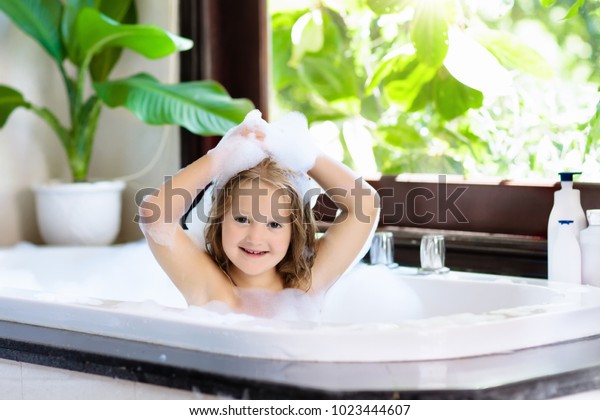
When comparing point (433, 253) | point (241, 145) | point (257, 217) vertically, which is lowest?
point (433, 253)

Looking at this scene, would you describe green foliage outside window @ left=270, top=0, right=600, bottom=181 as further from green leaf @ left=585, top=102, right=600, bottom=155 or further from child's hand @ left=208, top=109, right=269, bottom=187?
child's hand @ left=208, top=109, right=269, bottom=187

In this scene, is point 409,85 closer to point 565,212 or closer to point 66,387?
point 565,212

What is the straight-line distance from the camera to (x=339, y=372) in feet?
4.02

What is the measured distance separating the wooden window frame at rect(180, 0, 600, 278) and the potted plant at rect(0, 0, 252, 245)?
0.19 metres

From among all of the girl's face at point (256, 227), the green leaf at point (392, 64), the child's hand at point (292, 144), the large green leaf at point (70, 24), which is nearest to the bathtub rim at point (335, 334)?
the girl's face at point (256, 227)

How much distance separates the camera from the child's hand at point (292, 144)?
1.73m

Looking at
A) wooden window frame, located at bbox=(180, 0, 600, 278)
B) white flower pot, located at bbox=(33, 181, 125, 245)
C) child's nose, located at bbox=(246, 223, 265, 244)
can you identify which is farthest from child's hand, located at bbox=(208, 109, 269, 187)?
white flower pot, located at bbox=(33, 181, 125, 245)

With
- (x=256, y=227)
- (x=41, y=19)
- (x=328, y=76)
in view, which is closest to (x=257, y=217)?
(x=256, y=227)

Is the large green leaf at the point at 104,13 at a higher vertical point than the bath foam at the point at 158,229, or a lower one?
higher

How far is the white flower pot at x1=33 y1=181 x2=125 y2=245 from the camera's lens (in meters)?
2.48

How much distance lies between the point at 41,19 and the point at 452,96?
1.09 metres

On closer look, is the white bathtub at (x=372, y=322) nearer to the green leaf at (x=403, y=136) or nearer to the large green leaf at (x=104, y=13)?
the green leaf at (x=403, y=136)

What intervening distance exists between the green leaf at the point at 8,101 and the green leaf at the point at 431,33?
103cm

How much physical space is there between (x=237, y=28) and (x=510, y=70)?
831 mm
